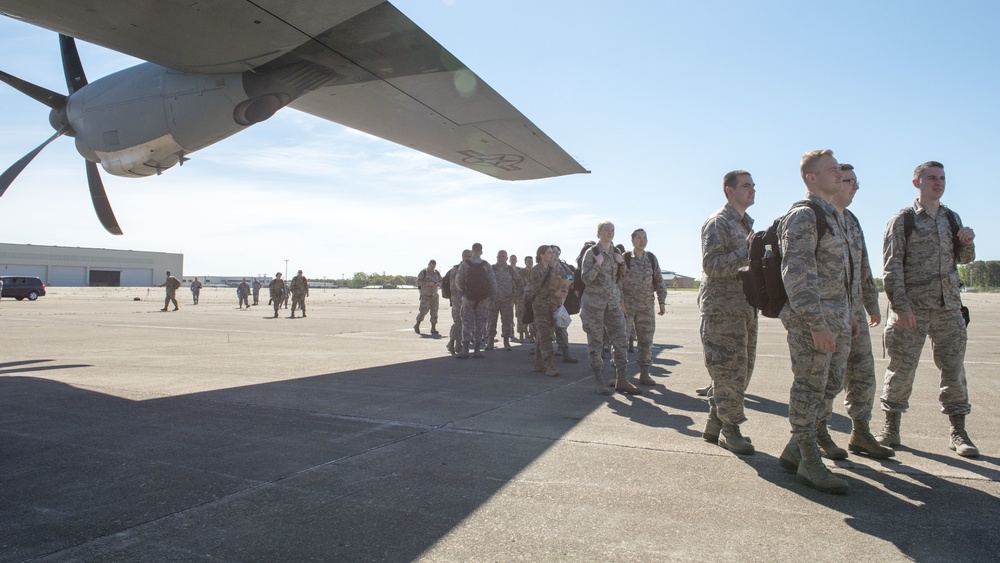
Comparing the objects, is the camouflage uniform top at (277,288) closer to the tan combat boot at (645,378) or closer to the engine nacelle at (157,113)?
the engine nacelle at (157,113)

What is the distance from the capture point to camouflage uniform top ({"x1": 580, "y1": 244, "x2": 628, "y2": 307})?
21.0 feet

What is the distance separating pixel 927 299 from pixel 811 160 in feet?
5.34

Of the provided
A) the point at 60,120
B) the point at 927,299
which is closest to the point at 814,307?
the point at 927,299

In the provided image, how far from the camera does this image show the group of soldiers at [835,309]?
3.48m

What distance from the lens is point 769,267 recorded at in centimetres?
359

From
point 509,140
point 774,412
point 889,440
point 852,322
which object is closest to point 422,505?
point 852,322

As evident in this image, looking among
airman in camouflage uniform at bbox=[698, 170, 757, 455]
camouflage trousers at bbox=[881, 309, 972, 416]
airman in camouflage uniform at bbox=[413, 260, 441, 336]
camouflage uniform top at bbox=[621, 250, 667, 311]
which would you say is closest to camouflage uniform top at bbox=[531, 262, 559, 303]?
camouflage uniform top at bbox=[621, 250, 667, 311]

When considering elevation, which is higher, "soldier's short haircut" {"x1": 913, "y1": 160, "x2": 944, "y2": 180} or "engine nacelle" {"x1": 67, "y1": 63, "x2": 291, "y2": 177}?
"engine nacelle" {"x1": 67, "y1": 63, "x2": 291, "y2": 177}

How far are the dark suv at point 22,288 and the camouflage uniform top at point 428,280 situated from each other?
35073 millimetres

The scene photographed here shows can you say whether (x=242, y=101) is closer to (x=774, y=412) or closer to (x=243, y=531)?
(x=243, y=531)

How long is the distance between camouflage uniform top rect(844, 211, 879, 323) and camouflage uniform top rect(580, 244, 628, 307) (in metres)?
2.56

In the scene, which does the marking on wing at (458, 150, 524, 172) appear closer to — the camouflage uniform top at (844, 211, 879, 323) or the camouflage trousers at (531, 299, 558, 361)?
the camouflage trousers at (531, 299, 558, 361)

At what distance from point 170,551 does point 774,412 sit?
505 cm

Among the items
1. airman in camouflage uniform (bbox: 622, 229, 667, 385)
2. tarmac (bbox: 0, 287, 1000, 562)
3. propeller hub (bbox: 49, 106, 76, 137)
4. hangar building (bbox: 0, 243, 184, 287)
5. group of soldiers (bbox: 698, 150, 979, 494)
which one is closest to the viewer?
tarmac (bbox: 0, 287, 1000, 562)
